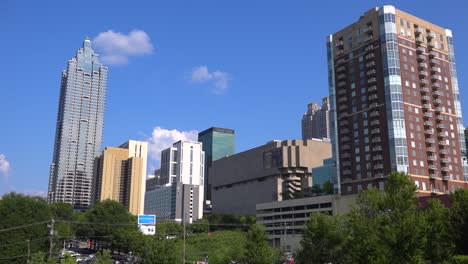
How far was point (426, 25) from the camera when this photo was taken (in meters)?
141

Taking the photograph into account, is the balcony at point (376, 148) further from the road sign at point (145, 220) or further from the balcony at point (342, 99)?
the road sign at point (145, 220)

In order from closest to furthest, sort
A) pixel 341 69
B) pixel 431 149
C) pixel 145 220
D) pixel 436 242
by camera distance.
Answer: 1. pixel 436 242
2. pixel 145 220
3. pixel 431 149
4. pixel 341 69

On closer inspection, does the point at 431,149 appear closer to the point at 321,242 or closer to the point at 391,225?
the point at 321,242

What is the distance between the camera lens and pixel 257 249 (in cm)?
6594

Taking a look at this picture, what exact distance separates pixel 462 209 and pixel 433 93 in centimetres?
9250

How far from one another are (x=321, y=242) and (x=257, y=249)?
10370 mm

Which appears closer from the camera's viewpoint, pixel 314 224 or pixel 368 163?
pixel 314 224

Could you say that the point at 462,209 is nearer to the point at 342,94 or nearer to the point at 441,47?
the point at 342,94

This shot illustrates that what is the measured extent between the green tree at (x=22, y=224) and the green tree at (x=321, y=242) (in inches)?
2099

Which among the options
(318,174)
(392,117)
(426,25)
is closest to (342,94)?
(392,117)

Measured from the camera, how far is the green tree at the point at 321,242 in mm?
59031

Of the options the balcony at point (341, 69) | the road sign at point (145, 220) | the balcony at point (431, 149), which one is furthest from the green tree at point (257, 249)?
the balcony at point (341, 69)

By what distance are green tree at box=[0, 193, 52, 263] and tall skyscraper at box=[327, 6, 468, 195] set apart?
82716 mm

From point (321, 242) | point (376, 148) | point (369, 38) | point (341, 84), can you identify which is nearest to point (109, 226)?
point (376, 148)
